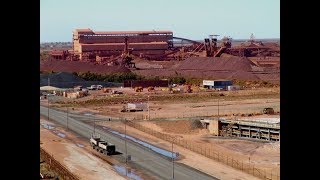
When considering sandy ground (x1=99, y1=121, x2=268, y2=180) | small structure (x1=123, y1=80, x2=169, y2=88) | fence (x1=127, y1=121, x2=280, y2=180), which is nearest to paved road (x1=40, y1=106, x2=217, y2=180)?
sandy ground (x1=99, y1=121, x2=268, y2=180)

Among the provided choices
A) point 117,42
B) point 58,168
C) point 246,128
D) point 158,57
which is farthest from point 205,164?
point 117,42

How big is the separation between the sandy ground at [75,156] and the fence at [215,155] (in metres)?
4.42

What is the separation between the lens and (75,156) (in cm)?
2334

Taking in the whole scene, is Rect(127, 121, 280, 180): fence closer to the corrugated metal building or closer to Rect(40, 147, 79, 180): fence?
A: Rect(40, 147, 79, 180): fence

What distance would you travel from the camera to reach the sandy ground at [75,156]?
770 inches

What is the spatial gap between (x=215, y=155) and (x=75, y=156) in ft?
20.1

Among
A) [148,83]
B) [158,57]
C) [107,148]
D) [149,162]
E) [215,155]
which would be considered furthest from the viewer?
[158,57]

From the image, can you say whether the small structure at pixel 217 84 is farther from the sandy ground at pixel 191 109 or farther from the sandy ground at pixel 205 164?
the sandy ground at pixel 205 164

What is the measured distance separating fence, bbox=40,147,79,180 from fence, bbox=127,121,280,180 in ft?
20.4

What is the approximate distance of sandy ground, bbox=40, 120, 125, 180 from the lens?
19547 mm

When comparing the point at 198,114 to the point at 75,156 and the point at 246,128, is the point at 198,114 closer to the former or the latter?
the point at 246,128

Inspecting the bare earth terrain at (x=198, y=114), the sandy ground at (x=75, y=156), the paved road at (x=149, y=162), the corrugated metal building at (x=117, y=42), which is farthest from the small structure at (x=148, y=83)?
the sandy ground at (x=75, y=156)
